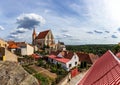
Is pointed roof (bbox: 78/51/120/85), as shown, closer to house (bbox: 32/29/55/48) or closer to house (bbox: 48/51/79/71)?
house (bbox: 48/51/79/71)

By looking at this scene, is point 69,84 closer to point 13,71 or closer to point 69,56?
point 13,71

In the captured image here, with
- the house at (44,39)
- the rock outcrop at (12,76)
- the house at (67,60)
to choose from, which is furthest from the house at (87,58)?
the rock outcrop at (12,76)

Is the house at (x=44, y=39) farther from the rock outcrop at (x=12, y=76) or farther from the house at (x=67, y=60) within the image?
the rock outcrop at (x=12, y=76)

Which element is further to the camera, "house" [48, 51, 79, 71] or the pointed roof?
"house" [48, 51, 79, 71]

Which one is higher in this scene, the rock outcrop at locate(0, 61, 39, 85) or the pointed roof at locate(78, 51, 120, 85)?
the pointed roof at locate(78, 51, 120, 85)

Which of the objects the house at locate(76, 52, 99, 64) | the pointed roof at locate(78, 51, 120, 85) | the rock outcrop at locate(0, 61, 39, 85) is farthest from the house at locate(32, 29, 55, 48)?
the pointed roof at locate(78, 51, 120, 85)

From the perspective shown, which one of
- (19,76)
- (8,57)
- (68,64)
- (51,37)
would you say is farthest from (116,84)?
(51,37)
